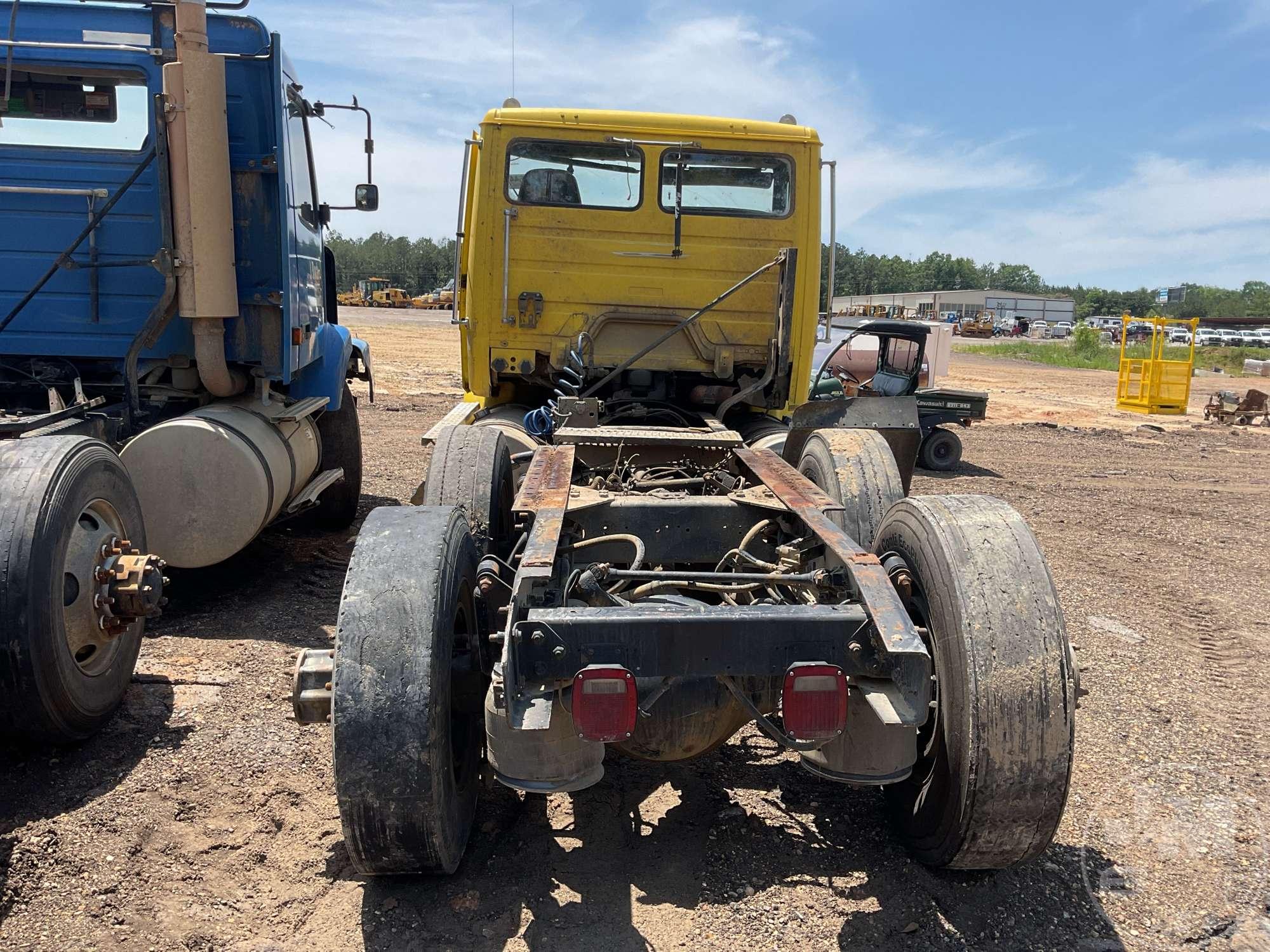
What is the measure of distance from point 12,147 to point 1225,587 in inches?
310

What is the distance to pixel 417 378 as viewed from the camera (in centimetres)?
2000

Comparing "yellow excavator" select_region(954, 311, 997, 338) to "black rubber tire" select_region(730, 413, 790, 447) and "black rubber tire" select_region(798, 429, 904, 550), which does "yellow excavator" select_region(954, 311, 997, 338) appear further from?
"black rubber tire" select_region(798, 429, 904, 550)

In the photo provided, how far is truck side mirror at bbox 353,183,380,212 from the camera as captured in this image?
6211 mm

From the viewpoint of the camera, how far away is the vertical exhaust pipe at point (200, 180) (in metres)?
4.74

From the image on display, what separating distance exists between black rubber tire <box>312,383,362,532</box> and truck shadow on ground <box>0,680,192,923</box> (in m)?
3.33

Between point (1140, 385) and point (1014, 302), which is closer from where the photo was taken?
point (1140, 385)

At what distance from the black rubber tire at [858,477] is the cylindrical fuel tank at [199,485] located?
2.85 metres

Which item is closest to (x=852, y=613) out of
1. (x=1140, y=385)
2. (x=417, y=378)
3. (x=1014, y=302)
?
(x=417, y=378)

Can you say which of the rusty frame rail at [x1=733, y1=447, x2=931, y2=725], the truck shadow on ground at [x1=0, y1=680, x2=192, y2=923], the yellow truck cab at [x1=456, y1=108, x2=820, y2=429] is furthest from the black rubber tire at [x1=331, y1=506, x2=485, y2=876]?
the yellow truck cab at [x1=456, y1=108, x2=820, y2=429]

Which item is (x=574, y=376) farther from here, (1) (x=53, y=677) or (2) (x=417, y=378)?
(2) (x=417, y=378)

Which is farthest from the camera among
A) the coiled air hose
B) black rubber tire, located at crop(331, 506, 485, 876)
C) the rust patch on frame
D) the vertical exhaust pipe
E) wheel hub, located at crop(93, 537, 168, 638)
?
the coiled air hose

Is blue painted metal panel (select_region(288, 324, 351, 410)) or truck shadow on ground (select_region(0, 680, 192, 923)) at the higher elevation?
blue painted metal panel (select_region(288, 324, 351, 410))

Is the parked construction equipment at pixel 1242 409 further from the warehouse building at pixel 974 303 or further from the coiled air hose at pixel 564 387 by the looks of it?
the warehouse building at pixel 974 303

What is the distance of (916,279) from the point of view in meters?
121
